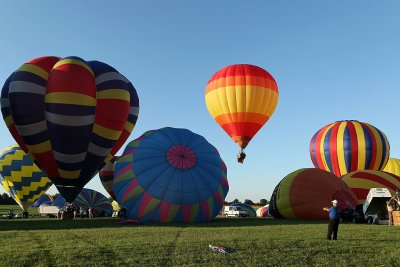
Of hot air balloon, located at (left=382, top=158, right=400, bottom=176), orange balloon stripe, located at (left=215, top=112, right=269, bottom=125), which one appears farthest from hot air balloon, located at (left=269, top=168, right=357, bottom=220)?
hot air balloon, located at (left=382, top=158, right=400, bottom=176)

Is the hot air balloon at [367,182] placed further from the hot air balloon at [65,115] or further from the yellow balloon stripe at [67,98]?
the yellow balloon stripe at [67,98]

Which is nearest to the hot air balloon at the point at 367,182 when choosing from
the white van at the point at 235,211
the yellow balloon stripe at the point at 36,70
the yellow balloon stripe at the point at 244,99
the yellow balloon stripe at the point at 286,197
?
the yellow balloon stripe at the point at 286,197

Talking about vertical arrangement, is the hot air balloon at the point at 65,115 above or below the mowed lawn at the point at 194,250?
above

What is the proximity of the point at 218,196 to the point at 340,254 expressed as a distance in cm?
1128

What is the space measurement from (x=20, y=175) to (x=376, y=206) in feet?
82.7

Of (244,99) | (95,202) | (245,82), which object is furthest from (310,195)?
(95,202)

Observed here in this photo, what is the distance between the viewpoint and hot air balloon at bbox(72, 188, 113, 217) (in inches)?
1384

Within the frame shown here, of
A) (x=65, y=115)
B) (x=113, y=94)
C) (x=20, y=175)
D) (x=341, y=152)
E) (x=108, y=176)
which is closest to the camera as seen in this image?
(x=65, y=115)

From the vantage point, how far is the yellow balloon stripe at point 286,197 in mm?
22219

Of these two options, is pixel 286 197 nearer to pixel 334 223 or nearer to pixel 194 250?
pixel 334 223

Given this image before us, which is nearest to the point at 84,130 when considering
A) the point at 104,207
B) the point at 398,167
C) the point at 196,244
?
the point at 196,244

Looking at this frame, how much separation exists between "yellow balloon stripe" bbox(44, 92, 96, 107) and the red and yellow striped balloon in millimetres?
10486

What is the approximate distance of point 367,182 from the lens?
24.0 meters

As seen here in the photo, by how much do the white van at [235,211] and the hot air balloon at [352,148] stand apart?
8.84 metres
